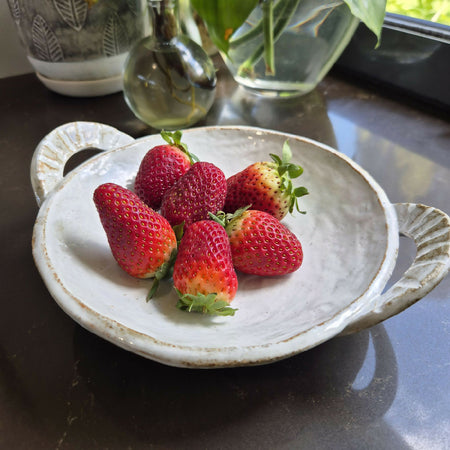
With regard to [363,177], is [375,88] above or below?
below

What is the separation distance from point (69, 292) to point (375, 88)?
869 mm

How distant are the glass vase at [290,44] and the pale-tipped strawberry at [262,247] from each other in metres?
0.45

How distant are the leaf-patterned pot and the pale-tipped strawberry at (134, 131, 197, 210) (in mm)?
420

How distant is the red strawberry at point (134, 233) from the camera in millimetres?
474

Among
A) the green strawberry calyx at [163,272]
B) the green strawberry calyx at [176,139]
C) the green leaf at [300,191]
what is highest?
the green strawberry calyx at [176,139]

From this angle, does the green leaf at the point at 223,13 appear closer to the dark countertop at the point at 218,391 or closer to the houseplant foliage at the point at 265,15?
the houseplant foliage at the point at 265,15

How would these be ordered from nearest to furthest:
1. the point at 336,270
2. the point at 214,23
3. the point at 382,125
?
the point at 336,270 < the point at 214,23 < the point at 382,125

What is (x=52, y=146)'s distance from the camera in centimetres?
63

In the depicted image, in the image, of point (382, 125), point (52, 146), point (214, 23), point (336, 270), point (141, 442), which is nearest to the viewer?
point (141, 442)

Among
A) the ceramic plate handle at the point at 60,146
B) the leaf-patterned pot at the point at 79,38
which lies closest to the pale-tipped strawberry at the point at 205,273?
the ceramic plate handle at the point at 60,146

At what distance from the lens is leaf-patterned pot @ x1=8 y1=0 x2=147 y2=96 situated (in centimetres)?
85

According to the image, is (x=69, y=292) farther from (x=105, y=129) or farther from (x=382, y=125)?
(x=382, y=125)

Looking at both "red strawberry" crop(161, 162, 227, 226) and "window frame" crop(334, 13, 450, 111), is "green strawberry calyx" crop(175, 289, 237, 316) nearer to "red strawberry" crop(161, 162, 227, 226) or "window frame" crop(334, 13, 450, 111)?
"red strawberry" crop(161, 162, 227, 226)

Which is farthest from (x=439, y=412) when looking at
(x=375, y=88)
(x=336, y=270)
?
(x=375, y=88)
